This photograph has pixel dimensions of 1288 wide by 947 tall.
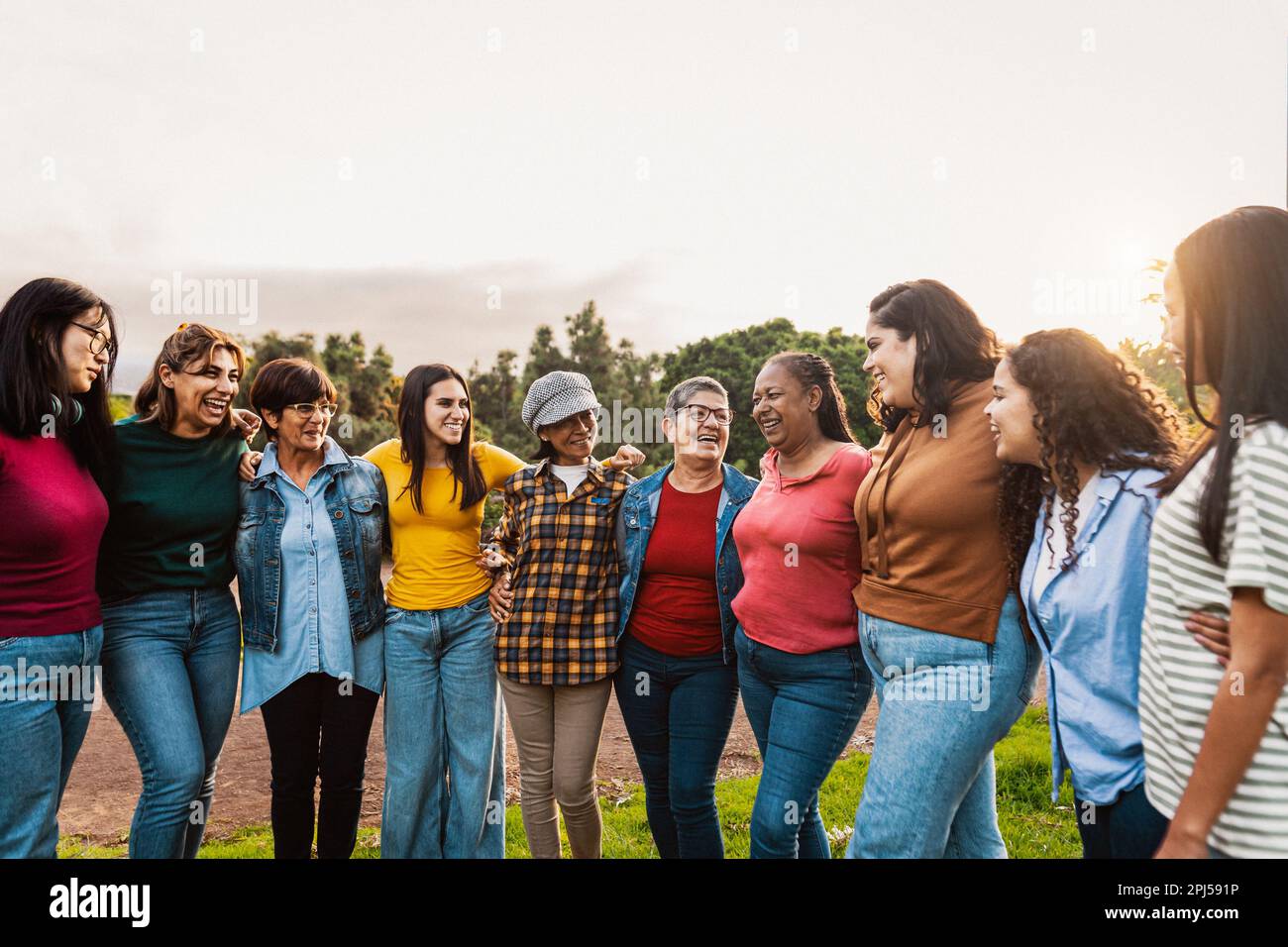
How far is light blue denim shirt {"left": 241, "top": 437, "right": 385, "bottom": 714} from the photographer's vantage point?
383cm

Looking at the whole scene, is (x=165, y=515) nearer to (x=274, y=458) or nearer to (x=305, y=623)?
(x=274, y=458)

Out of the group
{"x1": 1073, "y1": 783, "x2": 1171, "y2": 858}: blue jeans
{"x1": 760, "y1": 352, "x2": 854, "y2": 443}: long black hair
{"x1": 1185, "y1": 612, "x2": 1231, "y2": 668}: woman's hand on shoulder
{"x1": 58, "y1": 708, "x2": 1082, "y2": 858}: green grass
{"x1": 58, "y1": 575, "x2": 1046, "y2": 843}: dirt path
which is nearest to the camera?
{"x1": 1185, "y1": 612, "x2": 1231, "y2": 668}: woman's hand on shoulder

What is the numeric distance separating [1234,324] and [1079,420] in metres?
0.59

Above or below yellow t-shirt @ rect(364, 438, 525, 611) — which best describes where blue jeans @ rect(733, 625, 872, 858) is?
below

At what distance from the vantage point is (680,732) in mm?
3754

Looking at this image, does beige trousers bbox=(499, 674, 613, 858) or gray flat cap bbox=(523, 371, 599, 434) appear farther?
gray flat cap bbox=(523, 371, 599, 434)

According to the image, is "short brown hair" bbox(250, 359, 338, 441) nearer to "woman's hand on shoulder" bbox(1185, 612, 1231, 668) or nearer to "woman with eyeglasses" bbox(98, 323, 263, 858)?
"woman with eyeglasses" bbox(98, 323, 263, 858)

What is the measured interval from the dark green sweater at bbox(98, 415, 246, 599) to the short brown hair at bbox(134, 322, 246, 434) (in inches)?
2.5

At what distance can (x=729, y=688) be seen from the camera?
379 cm

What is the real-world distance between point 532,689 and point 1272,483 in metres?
2.94

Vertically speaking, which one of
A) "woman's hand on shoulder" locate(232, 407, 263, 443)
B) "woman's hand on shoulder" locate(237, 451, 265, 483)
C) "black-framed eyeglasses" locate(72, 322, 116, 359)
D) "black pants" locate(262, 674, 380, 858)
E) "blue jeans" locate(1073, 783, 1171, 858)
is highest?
"black-framed eyeglasses" locate(72, 322, 116, 359)

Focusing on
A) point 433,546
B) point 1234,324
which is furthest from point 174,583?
point 1234,324

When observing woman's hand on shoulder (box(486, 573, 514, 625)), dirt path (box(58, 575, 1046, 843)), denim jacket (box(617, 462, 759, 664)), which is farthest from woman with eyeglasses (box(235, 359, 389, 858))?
dirt path (box(58, 575, 1046, 843))
